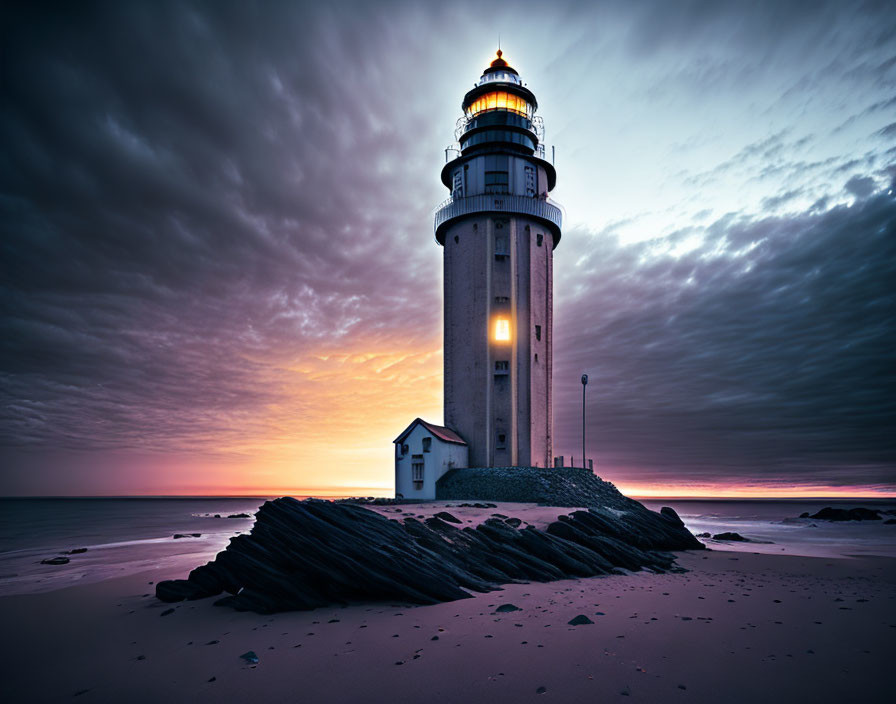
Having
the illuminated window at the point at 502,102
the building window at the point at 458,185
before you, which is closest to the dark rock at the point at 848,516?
the building window at the point at 458,185

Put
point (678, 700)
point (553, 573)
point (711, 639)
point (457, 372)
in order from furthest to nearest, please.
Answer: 1. point (457, 372)
2. point (553, 573)
3. point (711, 639)
4. point (678, 700)

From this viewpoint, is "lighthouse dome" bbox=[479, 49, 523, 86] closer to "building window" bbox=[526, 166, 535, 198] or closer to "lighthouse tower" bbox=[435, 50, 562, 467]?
"lighthouse tower" bbox=[435, 50, 562, 467]

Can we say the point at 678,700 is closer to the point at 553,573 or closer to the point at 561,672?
the point at 561,672

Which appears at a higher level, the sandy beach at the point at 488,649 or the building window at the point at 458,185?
the building window at the point at 458,185

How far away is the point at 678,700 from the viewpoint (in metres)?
5.56

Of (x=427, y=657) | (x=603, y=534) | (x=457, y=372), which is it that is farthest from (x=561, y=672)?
(x=457, y=372)

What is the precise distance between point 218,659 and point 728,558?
54.7ft

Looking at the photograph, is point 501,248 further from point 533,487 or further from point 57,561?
point 57,561

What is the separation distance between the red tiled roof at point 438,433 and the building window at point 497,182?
16016mm

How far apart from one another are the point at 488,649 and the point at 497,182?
3083 centimetres

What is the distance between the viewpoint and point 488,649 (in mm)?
7148

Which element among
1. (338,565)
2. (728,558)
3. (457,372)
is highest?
(457,372)

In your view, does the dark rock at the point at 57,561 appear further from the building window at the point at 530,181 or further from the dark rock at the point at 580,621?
the building window at the point at 530,181

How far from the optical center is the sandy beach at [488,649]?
603cm
